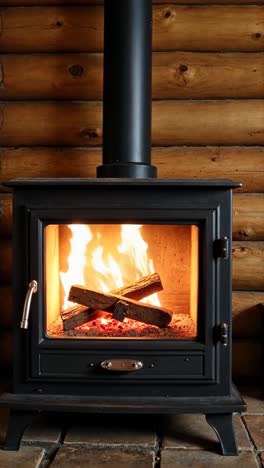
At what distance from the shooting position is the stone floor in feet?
5.69

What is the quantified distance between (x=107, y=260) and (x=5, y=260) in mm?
583

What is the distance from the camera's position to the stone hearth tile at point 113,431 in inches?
73.6

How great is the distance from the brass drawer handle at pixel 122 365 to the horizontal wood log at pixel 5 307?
88 cm

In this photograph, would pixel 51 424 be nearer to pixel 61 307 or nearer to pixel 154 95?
pixel 61 307

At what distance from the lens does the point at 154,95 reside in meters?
2.50

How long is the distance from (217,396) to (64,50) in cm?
170

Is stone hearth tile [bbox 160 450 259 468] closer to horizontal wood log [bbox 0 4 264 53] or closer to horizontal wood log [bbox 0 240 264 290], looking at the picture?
horizontal wood log [bbox 0 240 264 290]

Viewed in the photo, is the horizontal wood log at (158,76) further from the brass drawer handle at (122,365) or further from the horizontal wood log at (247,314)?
the brass drawer handle at (122,365)

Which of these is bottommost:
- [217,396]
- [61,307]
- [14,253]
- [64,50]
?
[217,396]

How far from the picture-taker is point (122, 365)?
1.84 meters

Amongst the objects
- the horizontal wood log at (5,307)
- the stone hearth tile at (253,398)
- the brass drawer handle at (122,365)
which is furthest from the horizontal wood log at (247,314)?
the horizontal wood log at (5,307)

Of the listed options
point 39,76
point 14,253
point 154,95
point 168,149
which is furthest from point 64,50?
point 14,253

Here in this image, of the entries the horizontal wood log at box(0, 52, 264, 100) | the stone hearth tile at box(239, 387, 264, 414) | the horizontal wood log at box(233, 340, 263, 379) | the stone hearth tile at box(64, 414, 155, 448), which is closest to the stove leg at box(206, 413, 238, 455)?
the stone hearth tile at box(64, 414, 155, 448)

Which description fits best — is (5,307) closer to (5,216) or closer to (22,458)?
(5,216)
